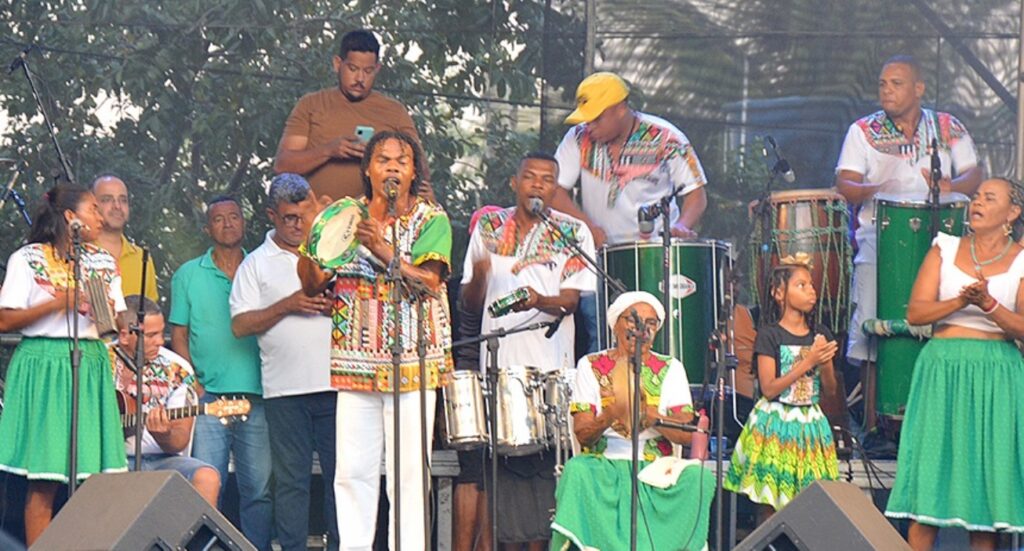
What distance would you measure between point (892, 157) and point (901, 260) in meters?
0.71

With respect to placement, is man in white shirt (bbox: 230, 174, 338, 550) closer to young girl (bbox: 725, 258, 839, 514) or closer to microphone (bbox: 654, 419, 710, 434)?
microphone (bbox: 654, 419, 710, 434)

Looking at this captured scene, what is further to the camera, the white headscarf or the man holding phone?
the man holding phone

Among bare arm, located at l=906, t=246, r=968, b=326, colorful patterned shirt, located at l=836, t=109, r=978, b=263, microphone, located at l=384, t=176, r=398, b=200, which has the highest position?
colorful patterned shirt, located at l=836, t=109, r=978, b=263

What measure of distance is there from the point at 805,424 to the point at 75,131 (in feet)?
16.2

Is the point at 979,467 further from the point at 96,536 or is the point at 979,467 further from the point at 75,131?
the point at 75,131

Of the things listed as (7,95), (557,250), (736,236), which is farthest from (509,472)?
→ (7,95)

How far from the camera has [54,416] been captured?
27.1 ft

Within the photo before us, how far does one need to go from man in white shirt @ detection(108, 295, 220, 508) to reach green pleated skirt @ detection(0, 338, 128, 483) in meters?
0.29

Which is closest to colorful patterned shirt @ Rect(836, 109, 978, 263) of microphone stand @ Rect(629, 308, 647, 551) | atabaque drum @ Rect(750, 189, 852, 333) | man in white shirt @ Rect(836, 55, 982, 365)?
man in white shirt @ Rect(836, 55, 982, 365)

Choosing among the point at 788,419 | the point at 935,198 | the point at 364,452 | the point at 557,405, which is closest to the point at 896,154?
the point at 935,198

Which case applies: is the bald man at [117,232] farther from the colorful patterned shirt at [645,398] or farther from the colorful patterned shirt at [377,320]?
the colorful patterned shirt at [645,398]

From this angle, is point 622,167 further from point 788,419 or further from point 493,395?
point 493,395

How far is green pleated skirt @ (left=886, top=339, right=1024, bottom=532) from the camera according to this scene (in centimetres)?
847

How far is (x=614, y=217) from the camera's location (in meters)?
9.96
